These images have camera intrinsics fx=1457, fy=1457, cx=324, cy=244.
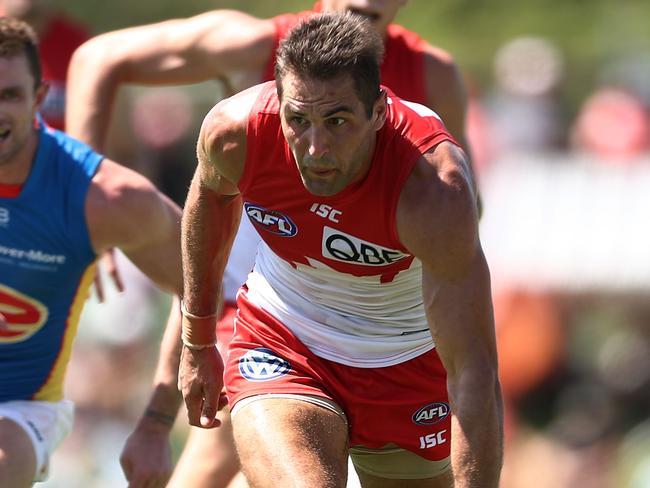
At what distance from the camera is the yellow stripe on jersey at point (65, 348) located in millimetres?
5879

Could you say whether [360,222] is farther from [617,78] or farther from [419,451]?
[617,78]

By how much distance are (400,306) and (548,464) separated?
3917mm

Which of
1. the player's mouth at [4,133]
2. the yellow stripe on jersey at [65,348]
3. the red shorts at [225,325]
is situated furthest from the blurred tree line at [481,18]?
the player's mouth at [4,133]

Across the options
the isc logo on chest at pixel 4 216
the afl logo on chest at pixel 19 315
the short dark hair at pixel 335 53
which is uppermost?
the short dark hair at pixel 335 53

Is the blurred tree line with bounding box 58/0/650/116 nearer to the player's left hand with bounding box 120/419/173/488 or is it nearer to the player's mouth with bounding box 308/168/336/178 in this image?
the player's left hand with bounding box 120/419/173/488

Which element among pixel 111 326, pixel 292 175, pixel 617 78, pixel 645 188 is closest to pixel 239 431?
pixel 292 175

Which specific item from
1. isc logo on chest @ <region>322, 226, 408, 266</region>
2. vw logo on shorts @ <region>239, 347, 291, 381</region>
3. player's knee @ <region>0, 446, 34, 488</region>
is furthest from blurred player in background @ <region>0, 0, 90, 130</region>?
isc logo on chest @ <region>322, 226, 408, 266</region>

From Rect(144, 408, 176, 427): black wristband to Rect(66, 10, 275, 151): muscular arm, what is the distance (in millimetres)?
1375

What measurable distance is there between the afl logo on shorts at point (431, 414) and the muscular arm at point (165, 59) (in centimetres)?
169

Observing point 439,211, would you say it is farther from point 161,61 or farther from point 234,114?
point 161,61

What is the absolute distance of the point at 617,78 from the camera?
1202 centimetres

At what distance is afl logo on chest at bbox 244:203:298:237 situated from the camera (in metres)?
4.68

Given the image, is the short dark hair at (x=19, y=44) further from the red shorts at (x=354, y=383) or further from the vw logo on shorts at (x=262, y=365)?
the vw logo on shorts at (x=262, y=365)

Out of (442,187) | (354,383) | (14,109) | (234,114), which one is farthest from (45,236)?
(442,187)
